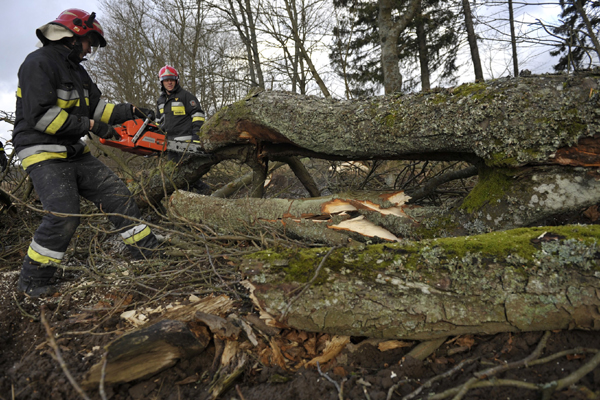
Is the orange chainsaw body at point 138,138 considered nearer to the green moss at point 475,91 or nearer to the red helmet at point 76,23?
the red helmet at point 76,23

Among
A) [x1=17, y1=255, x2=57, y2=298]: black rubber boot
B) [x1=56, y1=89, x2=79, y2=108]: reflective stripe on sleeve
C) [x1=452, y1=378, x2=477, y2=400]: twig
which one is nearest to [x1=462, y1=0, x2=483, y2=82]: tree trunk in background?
[x1=56, y1=89, x2=79, y2=108]: reflective stripe on sleeve

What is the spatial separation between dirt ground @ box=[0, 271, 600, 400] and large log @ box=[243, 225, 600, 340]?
9 cm

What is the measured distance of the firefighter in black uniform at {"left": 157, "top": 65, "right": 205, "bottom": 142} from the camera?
539cm

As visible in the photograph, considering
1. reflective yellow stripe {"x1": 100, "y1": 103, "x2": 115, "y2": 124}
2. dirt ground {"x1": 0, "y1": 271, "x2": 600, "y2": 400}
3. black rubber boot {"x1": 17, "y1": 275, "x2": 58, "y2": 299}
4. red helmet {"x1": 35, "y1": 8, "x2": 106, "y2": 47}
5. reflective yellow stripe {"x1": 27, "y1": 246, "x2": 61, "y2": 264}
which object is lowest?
dirt ground {"x1": 0, "y1": 271, "x2": 600, "y2": 400}

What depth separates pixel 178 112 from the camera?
5480 millimetres

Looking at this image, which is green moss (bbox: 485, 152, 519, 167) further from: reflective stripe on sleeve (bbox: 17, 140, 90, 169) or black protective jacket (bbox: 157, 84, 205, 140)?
black protective jacket (bbox: 157, 84, 205, 140)

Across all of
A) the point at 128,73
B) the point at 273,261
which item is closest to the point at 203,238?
the point at 273,261

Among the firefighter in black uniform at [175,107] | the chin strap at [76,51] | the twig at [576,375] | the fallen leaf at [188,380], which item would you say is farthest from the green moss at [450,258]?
the firefighter in black uniform at [175,107]

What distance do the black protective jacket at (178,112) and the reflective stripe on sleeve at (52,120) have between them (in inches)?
110

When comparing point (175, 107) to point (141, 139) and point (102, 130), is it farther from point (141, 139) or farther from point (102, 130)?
point (102, 130)

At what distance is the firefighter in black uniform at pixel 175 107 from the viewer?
17.7ft

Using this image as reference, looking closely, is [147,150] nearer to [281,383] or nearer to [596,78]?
[281,383]

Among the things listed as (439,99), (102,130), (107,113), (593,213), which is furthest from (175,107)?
(593,213)

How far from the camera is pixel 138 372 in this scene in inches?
59.0
